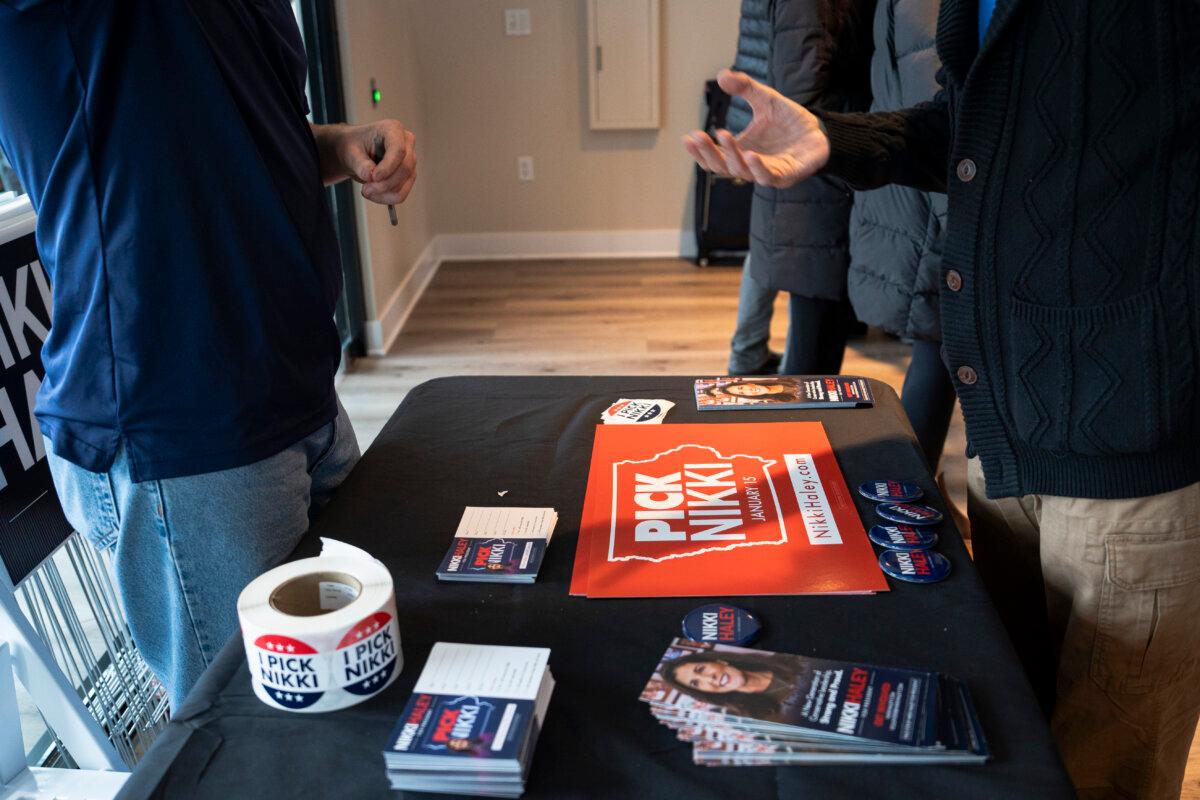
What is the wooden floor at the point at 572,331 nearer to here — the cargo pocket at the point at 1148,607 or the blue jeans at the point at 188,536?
the cargo pocket at the point at 1148,607

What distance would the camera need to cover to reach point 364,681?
2.58ft

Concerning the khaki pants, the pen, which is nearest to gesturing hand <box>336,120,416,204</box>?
the pen

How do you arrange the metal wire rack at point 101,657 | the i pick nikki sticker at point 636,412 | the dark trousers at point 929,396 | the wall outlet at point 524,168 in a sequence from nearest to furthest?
the i pick nikki sticker at point 636,412 < the metal wire rack at point 101,657 < the dark trousers at point 929,396 < the wall outlet at point 524,168

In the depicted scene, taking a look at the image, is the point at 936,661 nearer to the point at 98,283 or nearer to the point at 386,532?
the point at 386,532

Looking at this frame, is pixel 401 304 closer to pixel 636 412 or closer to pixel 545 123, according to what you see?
pixel 545 123

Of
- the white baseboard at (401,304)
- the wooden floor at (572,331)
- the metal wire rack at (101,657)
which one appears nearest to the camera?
the metal wire rack at (101,657)

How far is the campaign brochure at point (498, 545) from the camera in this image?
0.95m

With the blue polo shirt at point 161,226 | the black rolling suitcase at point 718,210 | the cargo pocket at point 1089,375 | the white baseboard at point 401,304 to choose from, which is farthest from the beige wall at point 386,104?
the cargo pocket at point 1089,375

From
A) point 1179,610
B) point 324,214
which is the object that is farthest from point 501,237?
point 1179,610

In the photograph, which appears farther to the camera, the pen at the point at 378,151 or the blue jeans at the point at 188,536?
the pen at the point at 378,151

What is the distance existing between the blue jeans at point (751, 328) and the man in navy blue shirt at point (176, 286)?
203 cm

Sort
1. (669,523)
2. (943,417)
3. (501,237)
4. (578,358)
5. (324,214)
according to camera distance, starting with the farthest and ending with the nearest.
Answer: (501,237)
(578,358)
(943,417)
(324,214)
(669,523)

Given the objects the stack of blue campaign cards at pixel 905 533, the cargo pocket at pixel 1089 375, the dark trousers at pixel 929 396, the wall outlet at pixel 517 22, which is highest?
the wall outlet at pixel 517 22

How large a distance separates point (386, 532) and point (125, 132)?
481 millimetres
